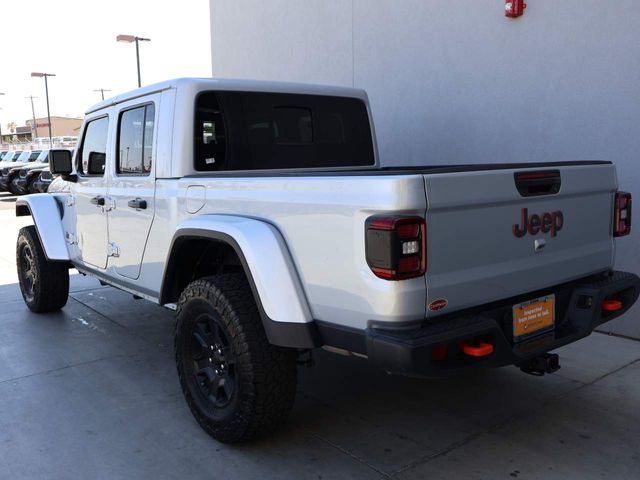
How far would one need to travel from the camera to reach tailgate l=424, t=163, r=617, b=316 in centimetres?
252

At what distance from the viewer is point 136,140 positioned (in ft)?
13.8

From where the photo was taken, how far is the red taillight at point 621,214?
11.2 ft

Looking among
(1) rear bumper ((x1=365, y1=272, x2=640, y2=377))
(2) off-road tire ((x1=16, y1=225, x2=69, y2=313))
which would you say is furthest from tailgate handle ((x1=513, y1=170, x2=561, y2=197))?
(2) off-road tire ((x1=16, y1=225, x2=69, y2=313))

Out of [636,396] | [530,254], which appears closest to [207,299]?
[530,254]

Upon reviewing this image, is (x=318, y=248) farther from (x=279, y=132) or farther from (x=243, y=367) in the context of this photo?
(x=279, y=132)

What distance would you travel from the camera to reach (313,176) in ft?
9.03

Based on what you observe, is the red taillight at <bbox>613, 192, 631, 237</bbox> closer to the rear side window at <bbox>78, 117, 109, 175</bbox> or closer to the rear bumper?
the rear bumper

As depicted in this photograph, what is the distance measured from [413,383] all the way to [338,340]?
5.26 feet

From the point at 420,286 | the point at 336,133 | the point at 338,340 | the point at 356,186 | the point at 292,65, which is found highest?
the point at 292,65

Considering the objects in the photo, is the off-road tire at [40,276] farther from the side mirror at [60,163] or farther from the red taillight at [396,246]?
the red taillight at [396,246]

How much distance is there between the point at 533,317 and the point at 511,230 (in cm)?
45

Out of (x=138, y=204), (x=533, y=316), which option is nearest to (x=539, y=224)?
(x=533, y=316)

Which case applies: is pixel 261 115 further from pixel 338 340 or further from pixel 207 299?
pixel 338 340

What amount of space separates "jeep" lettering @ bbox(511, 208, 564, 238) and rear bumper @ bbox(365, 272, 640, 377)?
31 cm
